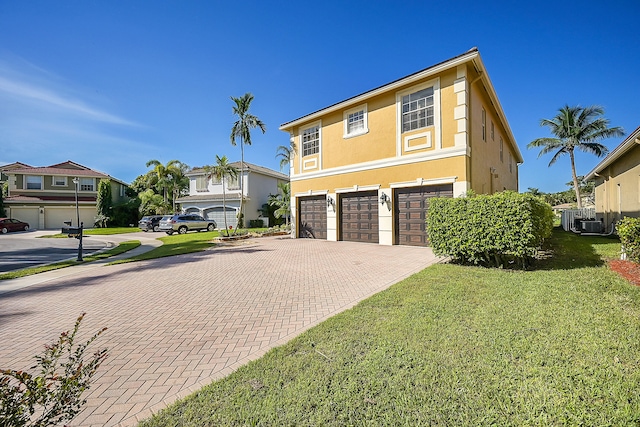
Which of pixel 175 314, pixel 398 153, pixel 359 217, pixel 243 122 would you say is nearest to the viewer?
pixel 175 314

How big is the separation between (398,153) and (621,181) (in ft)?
39.4

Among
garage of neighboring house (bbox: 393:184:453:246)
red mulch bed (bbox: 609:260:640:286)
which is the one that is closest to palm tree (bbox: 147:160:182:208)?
garage of neighboring house (bbox: 393:184:453:246)

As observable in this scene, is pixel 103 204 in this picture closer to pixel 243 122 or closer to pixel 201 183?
pixel 201 183

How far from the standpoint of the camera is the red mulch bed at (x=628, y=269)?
5.57 metres

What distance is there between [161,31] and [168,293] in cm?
964

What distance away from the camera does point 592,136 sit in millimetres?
24984

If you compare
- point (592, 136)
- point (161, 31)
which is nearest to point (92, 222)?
point (161, 31)

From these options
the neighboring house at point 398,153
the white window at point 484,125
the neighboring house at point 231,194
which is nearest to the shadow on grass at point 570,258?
the neighboring house at point 398,153

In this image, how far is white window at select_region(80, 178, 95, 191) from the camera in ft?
115

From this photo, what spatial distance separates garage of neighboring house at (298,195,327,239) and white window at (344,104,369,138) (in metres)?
4.03

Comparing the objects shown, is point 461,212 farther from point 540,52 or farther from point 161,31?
point 161,31

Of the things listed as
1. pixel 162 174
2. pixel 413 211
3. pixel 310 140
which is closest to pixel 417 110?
pixel 413 211

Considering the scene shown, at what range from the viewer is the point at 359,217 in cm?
1368

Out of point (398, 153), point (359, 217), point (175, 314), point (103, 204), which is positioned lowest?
point (175, 314)
